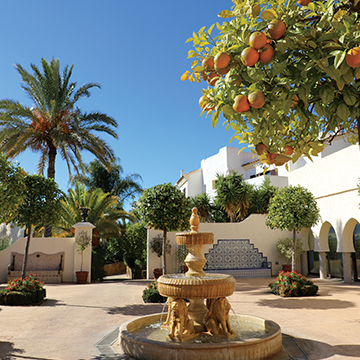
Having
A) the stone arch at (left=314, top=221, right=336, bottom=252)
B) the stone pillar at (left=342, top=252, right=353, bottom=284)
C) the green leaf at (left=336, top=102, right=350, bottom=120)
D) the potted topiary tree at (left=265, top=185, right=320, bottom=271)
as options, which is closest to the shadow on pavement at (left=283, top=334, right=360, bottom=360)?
the green leaf at (left=336, top=102, right=350, bottom=120)

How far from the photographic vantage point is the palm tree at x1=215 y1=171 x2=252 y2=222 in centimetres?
1889

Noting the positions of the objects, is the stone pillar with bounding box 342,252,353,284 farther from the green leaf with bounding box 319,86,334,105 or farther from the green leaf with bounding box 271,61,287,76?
the green leaf with bounding box 271,61,287,76

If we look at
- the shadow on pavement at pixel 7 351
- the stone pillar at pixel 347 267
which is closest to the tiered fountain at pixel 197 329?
the shadow on pavement at pixel 7 351

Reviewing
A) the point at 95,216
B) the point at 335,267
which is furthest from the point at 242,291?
the point at 95,216

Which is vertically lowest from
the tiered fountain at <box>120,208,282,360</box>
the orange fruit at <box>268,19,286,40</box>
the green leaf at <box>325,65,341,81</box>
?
the tiered fountain at <box>120,208,282,360</box>

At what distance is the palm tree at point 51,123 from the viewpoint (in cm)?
1508

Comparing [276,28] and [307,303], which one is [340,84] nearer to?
[276,28]

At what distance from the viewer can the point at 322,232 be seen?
15.5 meters

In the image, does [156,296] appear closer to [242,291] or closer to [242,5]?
[242,291]

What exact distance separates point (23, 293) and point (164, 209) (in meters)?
4.61

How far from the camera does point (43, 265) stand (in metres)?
15.5

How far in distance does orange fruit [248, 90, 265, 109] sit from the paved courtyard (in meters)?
4.23

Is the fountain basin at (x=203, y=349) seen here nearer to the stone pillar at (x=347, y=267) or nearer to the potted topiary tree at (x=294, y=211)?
the potted topiary tree at (x=294, y=211)

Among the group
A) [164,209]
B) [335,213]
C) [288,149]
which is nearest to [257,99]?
[288,149]
